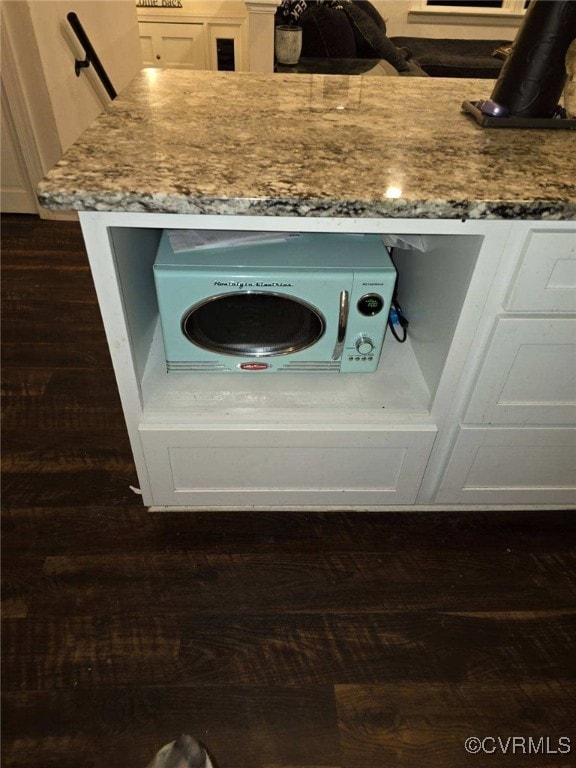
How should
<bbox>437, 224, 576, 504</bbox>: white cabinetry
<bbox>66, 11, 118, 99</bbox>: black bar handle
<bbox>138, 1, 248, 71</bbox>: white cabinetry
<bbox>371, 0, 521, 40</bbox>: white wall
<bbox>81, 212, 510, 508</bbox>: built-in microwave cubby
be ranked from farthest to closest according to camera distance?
<bbox>371, 0, 521, 40</bbox>: white wall < <bbox>138, 1, 248, 71</bbox>: white cabinetry < <bbox>66, 11, 118, 99</bbox>: black bar handle < <bbox>81, 212, 510, 508</bbox>: built-in microwave cubby < <bbox>437, 224, 576, 504</bbox>: white cabinetry

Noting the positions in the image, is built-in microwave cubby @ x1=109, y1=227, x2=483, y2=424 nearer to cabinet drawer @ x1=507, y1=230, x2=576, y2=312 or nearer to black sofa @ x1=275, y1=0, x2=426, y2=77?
cabinet drawer @ x1=507, y1=230, x2=576, y2=312

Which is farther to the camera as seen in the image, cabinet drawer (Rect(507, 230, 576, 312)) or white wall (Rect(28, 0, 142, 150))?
white wall (Rect(28, 0, 142, 150))

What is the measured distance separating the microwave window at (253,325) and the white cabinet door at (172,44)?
4.60m

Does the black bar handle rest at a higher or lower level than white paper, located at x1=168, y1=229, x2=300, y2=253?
lower

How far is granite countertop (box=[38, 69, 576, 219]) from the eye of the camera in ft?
2.48

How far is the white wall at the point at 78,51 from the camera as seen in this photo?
2279 millimetres

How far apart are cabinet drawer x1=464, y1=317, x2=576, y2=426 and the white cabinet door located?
481 centimetres

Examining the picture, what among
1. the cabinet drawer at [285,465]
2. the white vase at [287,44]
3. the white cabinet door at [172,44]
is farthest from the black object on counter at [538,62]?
the white cabinet door at [172,44]

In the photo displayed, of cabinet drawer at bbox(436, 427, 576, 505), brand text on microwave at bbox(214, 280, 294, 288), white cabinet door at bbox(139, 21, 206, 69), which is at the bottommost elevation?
white cabinet door at bbox(139, 21, 206, 69)

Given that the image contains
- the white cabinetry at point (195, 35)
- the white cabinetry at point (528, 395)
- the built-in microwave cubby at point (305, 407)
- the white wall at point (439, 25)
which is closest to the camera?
the white cabinetry at point (528, 395)

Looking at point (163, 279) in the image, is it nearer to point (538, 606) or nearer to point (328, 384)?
point (328, 384)

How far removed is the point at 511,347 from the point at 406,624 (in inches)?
24.2

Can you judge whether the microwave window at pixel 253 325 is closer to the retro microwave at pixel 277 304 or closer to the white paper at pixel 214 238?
the retro microwave at pixel 277 304

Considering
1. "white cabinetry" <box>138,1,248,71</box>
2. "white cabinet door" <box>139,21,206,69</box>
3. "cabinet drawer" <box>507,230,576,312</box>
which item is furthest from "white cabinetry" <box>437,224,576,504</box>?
"white cabinet door" <box>139,21,206,69</box>
